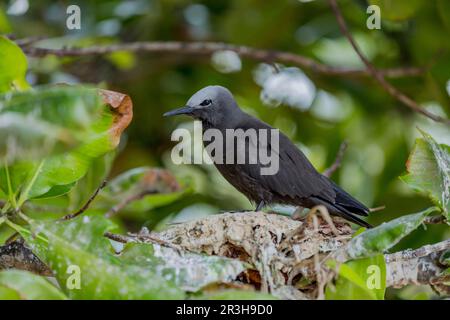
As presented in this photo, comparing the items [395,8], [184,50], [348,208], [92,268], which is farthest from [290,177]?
[92,268]

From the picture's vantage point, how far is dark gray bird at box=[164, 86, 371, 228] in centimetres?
420

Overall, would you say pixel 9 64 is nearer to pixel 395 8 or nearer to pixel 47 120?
pixel 47 120

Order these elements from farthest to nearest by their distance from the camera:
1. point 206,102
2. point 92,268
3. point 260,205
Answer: point 206,102, point 260,205, point 92,268

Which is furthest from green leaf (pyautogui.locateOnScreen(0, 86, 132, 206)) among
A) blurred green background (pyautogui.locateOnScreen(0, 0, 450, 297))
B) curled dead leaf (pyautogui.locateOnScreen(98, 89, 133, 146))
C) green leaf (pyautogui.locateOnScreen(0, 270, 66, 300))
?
blurred green background (pyautogui.locateOnScreen(0, 0, 450, 297))

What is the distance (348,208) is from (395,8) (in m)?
1.18

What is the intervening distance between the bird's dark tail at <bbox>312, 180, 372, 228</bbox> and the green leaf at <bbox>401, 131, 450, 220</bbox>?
1.34 metres

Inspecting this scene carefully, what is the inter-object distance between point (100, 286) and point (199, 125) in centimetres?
293

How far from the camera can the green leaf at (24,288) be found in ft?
6.41

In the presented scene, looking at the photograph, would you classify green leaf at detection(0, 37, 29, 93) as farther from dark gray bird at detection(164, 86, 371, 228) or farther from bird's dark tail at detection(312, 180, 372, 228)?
bird's dark tail at detection(312, 180, 372, 228)

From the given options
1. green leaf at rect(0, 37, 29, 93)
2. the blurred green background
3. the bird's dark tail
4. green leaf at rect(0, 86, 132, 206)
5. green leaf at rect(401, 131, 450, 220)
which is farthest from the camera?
the blurred green background

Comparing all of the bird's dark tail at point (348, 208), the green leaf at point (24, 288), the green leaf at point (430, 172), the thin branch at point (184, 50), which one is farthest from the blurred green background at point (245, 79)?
the green leaf at point (24, 288)

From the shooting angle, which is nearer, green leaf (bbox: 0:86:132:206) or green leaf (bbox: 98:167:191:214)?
green leaf (bbox: 0:86:132:206)

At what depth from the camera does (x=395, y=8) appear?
4.29m

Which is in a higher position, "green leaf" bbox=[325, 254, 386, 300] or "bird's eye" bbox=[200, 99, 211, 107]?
"bird's eye" bbox=[200, 99, 211, 107]
